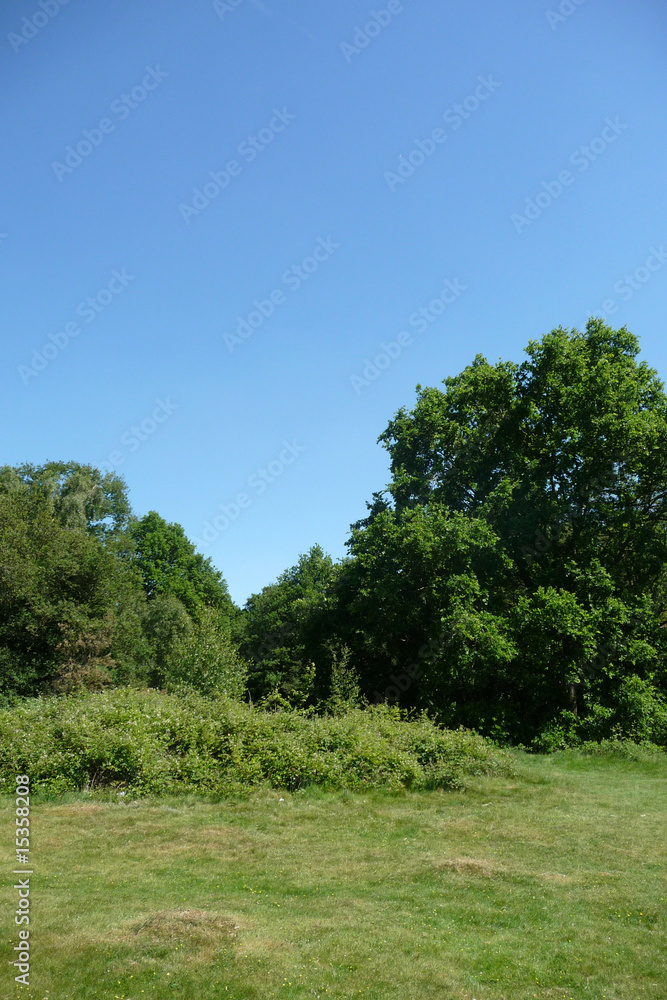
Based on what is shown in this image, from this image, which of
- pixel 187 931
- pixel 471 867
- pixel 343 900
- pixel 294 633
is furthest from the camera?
pixel 294 633

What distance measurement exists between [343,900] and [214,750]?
8.15 m

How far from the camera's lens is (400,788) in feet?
48.9

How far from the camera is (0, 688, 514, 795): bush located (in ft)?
47.3

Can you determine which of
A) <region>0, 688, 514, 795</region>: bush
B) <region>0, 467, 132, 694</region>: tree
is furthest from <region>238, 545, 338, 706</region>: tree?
<region>0, 467, 132, 694</region>: tree

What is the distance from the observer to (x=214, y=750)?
15336 mm

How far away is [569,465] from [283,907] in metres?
21.2

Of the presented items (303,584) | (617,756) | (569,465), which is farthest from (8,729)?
(303,584)

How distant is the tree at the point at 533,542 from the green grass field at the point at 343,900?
9.59m

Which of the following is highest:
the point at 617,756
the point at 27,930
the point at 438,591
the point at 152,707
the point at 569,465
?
the point at 569,465

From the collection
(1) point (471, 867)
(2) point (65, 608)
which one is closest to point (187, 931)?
(1) point (471, 867)

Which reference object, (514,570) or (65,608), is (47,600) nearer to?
(65,608)

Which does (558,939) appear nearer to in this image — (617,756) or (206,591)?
(617,756)

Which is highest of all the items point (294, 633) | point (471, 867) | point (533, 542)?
point (533, 542)

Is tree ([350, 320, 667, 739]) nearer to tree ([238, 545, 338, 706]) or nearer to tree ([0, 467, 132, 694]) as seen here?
tree ([238, 545, 338, 706])
